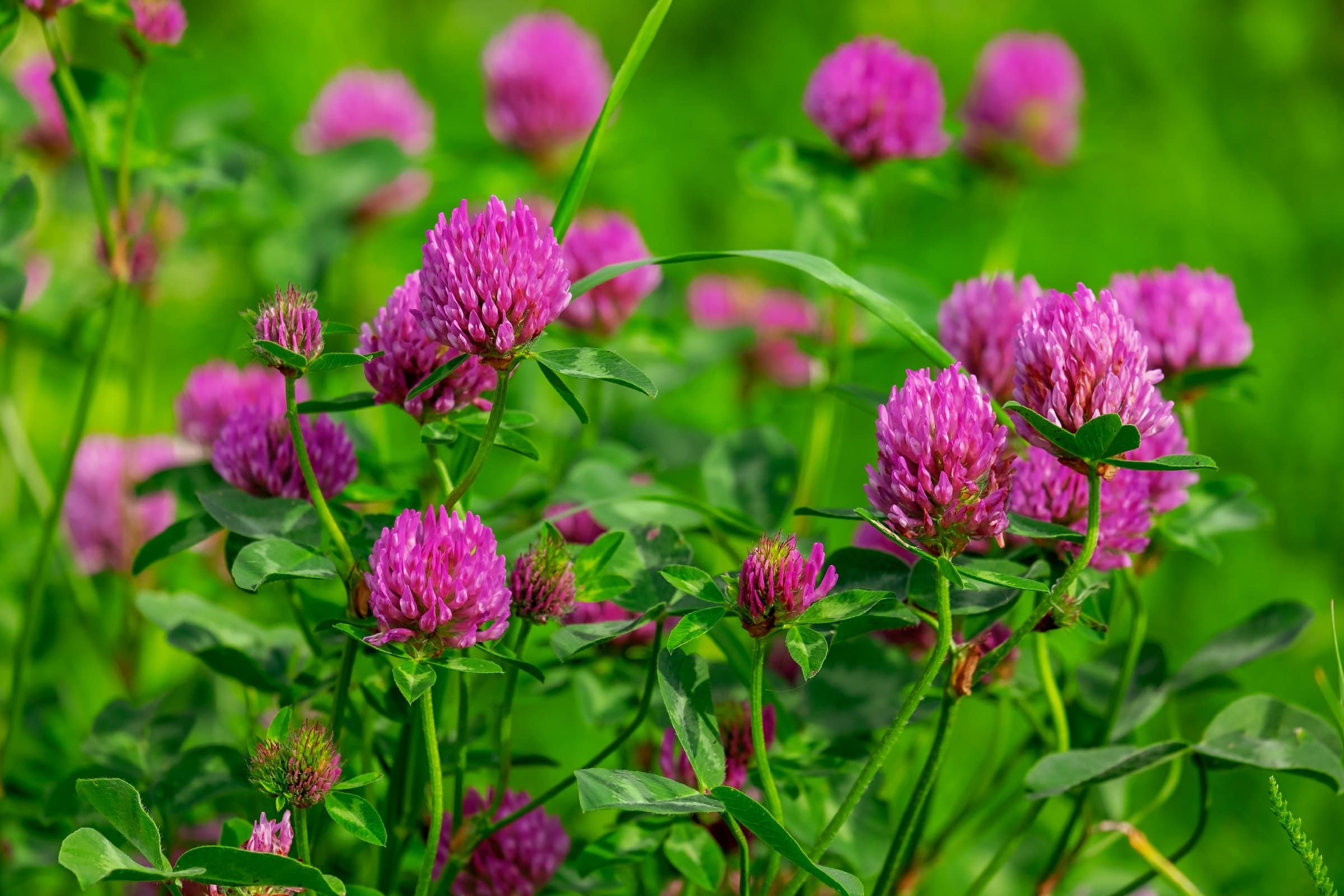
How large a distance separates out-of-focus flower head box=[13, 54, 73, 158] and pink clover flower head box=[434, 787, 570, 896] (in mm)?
1028

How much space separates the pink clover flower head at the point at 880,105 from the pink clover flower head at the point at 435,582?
712 millimetres

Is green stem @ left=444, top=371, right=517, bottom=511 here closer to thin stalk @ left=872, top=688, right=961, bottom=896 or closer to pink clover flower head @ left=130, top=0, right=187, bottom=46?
thin stalk @ left=872, top=688, right=961, bottom=896

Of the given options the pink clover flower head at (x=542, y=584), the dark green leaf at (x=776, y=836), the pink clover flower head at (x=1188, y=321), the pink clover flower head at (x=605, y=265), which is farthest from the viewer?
the pink clover flower head at (x=605, y=265)

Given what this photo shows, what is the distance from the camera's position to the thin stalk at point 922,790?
73cm

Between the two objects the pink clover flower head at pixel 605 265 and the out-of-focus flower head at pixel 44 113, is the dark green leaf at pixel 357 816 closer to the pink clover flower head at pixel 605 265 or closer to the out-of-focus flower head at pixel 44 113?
the pink clover flower head at pixel 605 265

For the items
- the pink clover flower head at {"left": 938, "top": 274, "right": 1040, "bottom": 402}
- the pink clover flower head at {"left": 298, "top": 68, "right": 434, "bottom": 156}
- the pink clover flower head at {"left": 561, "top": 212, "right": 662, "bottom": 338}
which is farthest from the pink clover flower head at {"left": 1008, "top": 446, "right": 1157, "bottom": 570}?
the pink clover flower head at {"left": 298, "top": 68, "right": 434, "bottom": 156}

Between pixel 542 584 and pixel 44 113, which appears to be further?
pixel 44 113

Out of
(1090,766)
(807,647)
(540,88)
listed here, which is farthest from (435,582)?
(540,88)

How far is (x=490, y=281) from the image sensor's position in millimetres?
649

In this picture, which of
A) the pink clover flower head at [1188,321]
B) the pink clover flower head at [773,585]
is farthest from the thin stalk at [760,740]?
the pink clover flower head at [1188,321]

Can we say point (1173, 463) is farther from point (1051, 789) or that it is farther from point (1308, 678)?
point (1308, 678)

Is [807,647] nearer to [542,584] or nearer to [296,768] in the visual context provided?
[542,584]

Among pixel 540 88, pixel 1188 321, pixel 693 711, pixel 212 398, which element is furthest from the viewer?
pixel 540 88

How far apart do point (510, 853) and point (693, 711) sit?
0.19 meters
